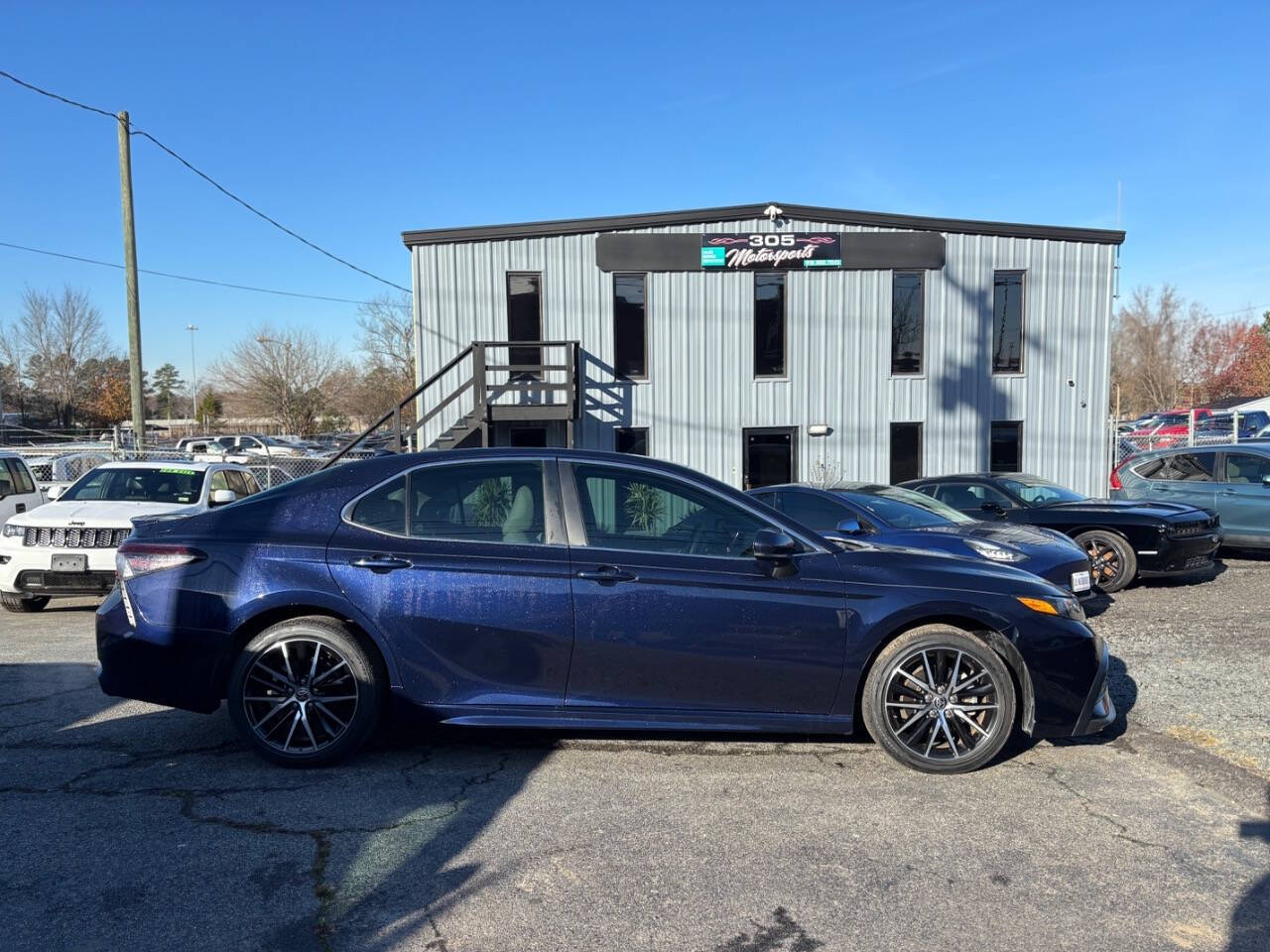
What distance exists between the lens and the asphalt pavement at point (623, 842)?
120 inches

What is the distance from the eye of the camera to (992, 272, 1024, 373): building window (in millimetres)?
17594

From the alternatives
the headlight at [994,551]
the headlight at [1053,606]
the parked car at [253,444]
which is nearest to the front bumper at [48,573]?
the headlight at [994,551]

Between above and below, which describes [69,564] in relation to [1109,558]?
above

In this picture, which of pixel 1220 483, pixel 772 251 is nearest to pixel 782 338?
pixel 772 251

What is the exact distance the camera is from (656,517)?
4.66 meters

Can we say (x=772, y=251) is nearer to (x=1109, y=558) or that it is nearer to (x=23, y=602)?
(x=1109, y=558)

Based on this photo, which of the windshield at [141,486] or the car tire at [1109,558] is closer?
the car tire at [1109,558]

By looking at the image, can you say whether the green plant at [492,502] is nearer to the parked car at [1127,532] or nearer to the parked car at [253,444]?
the parked car at [1127,532]

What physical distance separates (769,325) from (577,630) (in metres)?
13.5

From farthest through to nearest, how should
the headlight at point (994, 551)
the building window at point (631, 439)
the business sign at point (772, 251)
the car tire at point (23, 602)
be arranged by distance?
the building window at point (631, 439), the business sign at point (772, 251), the car tire at point (23, 602), the headlight at point (994, 551)

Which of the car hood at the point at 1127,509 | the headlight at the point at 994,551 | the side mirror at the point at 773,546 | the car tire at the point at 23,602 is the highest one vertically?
the side mirror at the point at 773,546

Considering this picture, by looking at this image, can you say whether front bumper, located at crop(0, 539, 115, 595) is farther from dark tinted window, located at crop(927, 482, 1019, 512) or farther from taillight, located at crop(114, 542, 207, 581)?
dark tinted window, located at crop(927, 482, 1019, 512)

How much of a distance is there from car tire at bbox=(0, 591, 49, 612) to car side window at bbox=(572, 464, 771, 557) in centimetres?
724

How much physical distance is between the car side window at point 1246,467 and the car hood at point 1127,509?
2.39m
